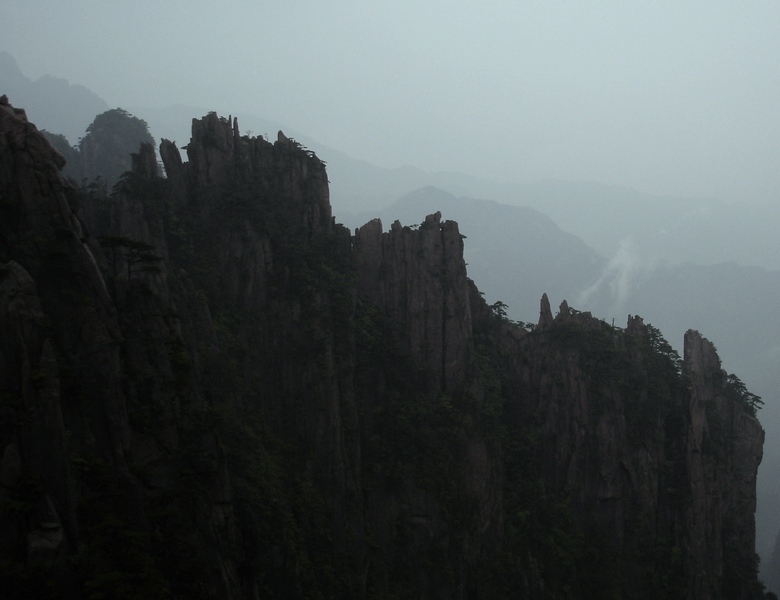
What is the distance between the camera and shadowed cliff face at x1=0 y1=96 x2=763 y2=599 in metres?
18.5

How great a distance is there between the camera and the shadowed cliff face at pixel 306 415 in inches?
728

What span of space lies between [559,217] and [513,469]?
15736 centimetres

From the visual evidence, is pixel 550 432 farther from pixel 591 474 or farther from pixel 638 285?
pixel 638 285

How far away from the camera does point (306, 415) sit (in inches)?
1346

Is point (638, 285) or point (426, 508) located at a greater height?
point (638, 285)

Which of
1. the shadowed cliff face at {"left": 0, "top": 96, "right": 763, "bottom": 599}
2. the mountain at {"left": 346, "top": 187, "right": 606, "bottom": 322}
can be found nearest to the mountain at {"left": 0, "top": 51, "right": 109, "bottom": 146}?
the mountain at {"left": 346, "top": 187, "right": 606, "bottom": 322}

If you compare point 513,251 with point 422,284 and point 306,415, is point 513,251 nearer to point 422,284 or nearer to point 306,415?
point 422,284

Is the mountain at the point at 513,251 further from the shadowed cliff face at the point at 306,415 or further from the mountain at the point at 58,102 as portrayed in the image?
the shadowed cliff face at the point at 306,415

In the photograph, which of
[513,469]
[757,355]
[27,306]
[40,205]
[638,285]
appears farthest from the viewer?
[638,285]

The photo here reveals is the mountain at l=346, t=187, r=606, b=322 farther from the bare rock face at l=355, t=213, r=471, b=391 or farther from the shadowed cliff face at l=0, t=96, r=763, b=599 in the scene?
the bare rock face at l=355, t=213, r=471, b=391

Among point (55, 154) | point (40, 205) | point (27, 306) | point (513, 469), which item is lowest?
point (513, 469)

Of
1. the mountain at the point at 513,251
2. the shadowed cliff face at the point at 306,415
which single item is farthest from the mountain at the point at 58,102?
the shadowed cliff face at the point at 306,415

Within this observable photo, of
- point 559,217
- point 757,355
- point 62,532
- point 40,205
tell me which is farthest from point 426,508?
point 559,217

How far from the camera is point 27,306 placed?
59.3ft
